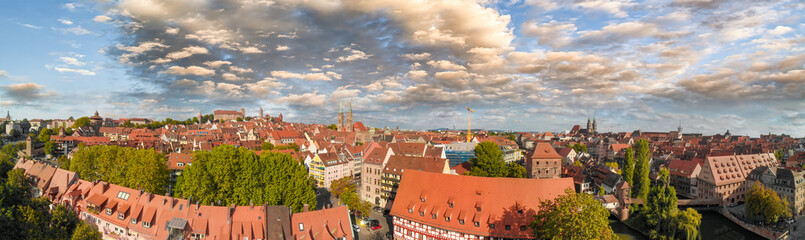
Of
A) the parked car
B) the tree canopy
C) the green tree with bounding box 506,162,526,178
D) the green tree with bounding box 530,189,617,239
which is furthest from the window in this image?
the green tree with bounding box 506,162,526,178

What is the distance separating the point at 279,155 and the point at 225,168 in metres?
5.40

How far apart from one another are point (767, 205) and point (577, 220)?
141 ft

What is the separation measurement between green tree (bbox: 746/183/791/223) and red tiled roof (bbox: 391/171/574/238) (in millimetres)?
35291

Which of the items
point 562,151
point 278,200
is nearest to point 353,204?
point 278,200

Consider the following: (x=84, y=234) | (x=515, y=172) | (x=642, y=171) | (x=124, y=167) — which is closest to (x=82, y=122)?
(x=124, y=167)

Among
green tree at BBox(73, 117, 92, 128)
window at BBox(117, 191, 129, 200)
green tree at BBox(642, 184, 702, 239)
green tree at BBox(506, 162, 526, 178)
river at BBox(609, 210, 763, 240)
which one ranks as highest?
green tree at BBox(73, 117, 92, 128)

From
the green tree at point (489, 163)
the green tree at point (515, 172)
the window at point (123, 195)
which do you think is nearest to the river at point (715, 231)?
the green tree at point (515, 172)

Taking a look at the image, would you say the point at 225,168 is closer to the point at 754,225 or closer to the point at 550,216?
the point at 550,216

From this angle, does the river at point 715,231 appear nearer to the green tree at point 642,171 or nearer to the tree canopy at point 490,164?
the green tree at point 642,171

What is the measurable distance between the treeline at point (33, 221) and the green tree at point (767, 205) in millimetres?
70917

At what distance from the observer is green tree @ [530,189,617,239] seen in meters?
24.7

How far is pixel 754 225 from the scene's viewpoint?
49031 mm

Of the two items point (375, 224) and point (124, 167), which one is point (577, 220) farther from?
point (124, 167)

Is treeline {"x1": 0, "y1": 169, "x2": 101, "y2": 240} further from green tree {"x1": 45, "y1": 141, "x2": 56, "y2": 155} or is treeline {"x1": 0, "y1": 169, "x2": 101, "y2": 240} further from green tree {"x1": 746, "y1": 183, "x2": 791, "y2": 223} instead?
green tree {"x1": 45, "y1": 141, "x2": 56, "y2": 155}
